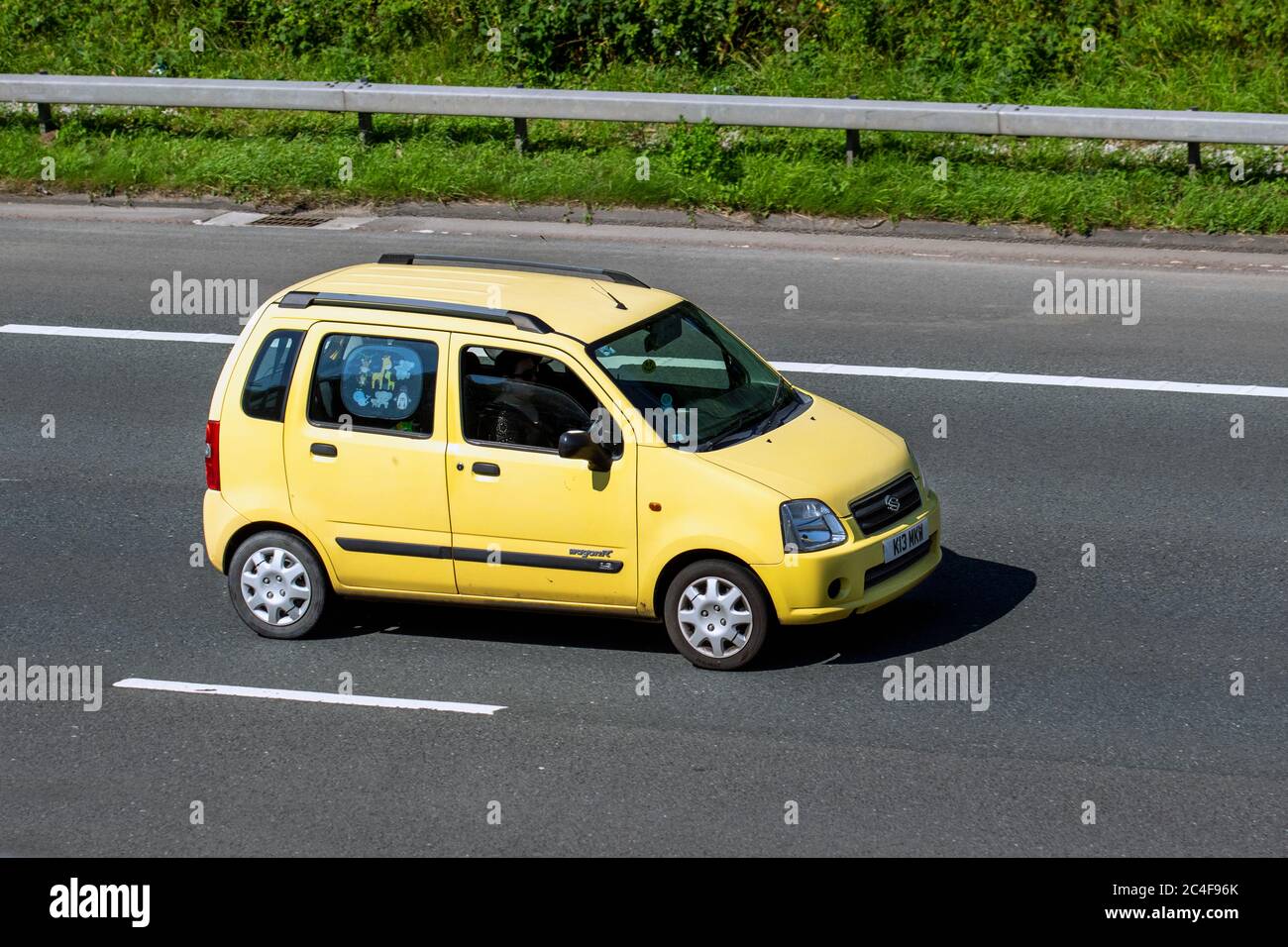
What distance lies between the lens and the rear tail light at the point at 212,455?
30.0ft

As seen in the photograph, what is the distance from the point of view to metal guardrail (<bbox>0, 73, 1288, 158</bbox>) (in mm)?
15977

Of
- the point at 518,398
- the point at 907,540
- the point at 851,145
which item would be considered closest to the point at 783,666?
the point at 907,540

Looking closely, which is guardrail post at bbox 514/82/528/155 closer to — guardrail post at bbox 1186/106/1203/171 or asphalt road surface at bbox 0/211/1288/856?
asphalt road surface at bbox 0/211/1288/856

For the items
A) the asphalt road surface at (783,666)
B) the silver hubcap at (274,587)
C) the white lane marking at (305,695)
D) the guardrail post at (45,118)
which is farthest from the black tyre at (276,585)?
the guardrail post at (45,118)

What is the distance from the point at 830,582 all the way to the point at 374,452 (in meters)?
2.38

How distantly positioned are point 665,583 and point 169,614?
9.30 ft

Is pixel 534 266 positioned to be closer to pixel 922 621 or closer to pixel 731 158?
pixel 922 621

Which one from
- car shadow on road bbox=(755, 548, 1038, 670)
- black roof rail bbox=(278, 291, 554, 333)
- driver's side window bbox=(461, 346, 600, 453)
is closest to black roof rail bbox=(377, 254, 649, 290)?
black roof rail bbox=(278, 291, 554, 333)

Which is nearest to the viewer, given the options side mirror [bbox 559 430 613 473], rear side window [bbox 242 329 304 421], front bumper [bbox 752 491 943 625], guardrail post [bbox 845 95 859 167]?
front bumper [bbox 752 491 943 625]

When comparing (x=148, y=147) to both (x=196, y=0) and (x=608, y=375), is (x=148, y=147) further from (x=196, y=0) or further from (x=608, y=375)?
(x=608, y=375)

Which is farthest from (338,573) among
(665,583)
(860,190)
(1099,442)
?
(860,190)

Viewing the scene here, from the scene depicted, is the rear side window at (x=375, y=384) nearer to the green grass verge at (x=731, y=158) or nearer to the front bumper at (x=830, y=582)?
the front bumper at (x=830, y=582)

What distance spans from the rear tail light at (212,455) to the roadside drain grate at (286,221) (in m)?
7.94

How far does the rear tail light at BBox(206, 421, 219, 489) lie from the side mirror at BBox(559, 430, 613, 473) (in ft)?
6.31
